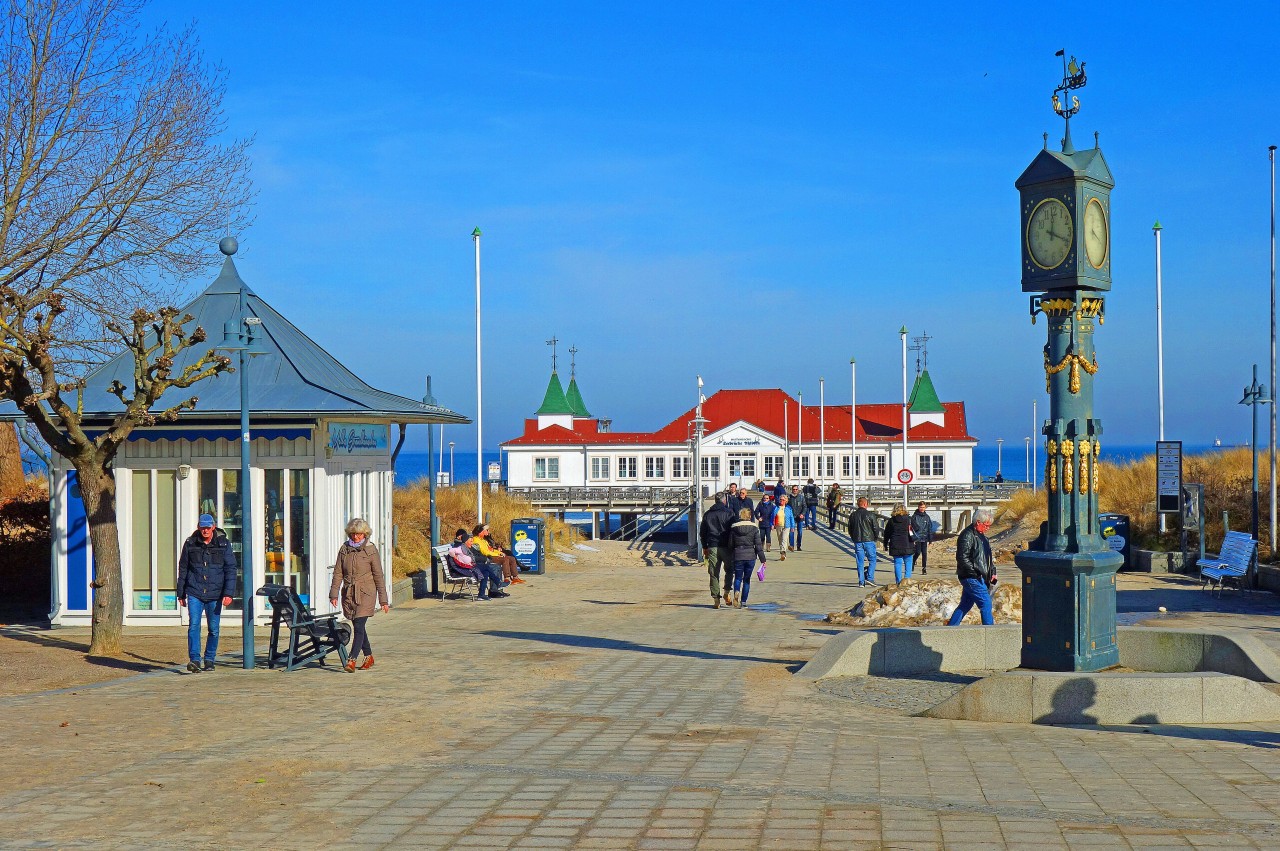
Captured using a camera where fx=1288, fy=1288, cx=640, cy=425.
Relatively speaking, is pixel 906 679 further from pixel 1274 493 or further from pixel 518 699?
pixel 1274 493

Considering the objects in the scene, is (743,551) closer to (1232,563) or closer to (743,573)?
(743,573)

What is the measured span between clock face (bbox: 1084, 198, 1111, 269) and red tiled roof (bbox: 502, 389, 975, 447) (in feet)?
201

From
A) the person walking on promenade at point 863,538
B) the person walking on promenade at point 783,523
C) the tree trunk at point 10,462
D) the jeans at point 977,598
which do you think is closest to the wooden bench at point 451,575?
the person walking on promenade at point 863,538

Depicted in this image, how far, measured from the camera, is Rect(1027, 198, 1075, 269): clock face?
36.5 ft

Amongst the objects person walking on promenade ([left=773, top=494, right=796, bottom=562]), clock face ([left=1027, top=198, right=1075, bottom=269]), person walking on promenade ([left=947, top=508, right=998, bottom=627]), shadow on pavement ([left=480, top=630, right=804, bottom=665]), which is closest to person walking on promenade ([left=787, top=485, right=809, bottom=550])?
person walking on promenade ([left=773, top=494, right=796, bottom=562])

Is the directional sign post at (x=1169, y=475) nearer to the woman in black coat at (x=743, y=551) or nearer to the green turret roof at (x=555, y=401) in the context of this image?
the woman in black coat at (x=743, y=551)

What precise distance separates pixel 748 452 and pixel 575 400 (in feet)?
40.5

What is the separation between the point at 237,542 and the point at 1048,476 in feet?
38.6

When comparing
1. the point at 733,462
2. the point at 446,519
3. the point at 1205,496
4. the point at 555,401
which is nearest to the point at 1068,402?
the point at 1205,496

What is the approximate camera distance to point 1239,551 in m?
21.9

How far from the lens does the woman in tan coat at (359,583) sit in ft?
44.4

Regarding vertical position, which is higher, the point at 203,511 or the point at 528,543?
the point at 203,511

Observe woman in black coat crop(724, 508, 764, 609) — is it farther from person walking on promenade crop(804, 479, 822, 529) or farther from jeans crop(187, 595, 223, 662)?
person walking on promenade crop(804, 479, 822, 529)

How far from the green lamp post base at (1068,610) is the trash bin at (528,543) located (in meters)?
16.6
